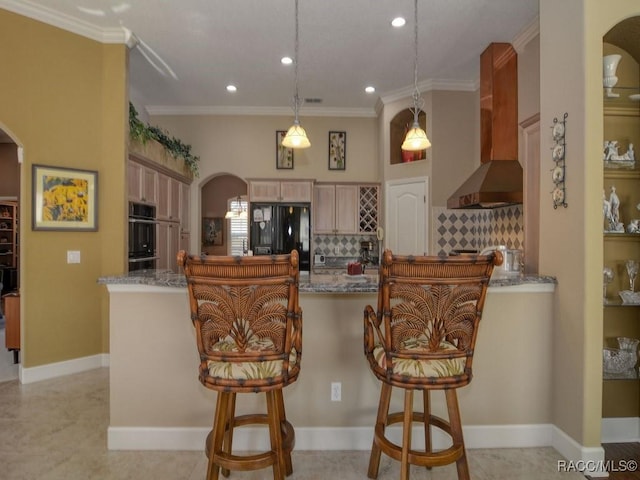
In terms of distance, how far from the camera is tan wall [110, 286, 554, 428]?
230cm

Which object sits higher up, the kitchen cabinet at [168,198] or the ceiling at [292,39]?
the ceiling at [292,39]

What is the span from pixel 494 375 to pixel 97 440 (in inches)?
101

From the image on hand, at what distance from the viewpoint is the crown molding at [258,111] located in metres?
5.88

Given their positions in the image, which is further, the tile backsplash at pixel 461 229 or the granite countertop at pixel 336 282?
the tile backsplash at pixel 461 229

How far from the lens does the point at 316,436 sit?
2.31 m

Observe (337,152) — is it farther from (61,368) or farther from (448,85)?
(61,368)

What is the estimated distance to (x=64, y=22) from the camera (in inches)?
137

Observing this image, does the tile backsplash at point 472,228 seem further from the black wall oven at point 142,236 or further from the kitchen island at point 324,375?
the black wall oven at point 142,236

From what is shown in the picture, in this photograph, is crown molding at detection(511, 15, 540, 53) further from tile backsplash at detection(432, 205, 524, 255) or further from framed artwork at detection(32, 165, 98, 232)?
framed artwork at detection(32, 165, 98, 232)

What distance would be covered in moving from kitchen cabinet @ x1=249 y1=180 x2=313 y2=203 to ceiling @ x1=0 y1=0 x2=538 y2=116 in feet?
4.05

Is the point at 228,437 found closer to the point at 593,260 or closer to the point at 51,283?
the point at 593,260

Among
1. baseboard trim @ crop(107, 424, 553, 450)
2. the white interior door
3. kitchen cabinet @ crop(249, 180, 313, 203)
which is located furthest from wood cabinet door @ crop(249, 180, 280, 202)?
baseboard trim @ crop(107, 424, 553, 450)

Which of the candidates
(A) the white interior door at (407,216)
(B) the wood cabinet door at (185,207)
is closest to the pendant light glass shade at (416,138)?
(A) the white interior door at (407,216)

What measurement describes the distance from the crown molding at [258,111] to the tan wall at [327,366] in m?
4.29
